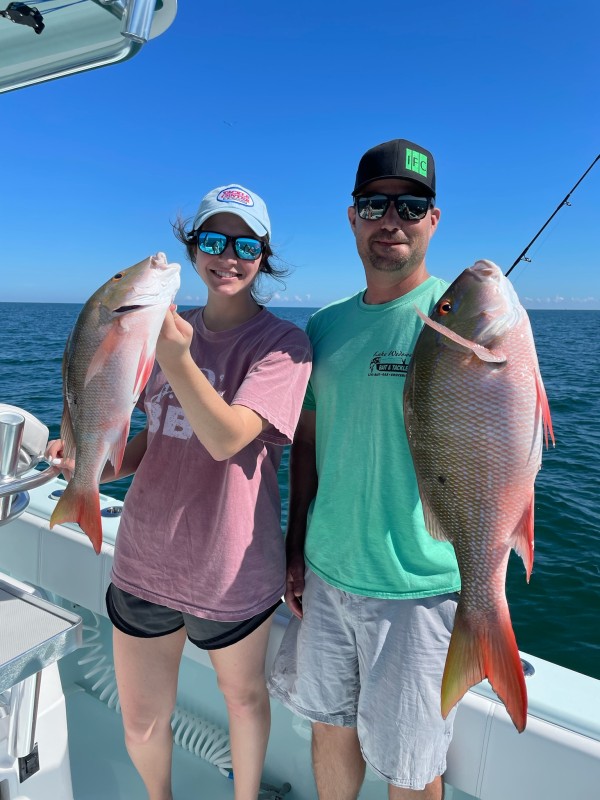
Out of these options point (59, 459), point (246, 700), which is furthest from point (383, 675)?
point (59, 459)

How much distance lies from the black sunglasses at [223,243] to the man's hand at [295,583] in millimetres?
1187

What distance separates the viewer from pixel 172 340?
158 centimetres

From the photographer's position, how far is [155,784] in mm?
2412

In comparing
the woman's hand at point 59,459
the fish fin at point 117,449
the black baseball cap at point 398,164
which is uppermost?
the black baseball cap at point 398,164

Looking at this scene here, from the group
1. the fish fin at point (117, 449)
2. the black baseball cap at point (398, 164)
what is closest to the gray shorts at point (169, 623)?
the fish fin at point (117, 449)

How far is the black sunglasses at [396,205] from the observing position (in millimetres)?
1926

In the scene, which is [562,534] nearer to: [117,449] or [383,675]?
[383,675]

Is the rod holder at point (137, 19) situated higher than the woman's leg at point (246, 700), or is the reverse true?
the rod holder at point (137, 19)

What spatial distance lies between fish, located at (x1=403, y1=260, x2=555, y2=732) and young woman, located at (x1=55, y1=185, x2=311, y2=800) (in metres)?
0.56

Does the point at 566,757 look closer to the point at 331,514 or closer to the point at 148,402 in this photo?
the point at 331,514

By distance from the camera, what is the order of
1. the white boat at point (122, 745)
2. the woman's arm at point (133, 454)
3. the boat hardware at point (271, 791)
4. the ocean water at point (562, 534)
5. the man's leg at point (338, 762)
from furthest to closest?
the ocean water at point (562, 534) < the boat hardware at point (271, 791) < the woman's arm at point (133, 454) < the man's leg at point (338, 762) < the white boat at point (122, 745)

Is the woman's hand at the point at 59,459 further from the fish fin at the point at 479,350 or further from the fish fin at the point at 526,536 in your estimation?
the fish fin at the point at 526,536

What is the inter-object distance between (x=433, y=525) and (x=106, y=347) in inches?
41.5

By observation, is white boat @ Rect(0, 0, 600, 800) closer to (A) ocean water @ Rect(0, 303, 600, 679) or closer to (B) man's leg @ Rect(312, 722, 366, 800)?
(B) man's leg @ Rect(312, 722, 366, 800)
